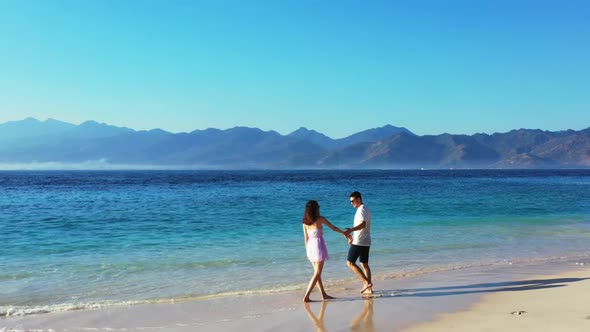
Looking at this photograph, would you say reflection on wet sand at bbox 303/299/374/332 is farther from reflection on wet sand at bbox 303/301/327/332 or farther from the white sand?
the white sand

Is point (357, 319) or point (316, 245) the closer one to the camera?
point (357, 319)

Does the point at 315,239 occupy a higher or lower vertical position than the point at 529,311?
higher

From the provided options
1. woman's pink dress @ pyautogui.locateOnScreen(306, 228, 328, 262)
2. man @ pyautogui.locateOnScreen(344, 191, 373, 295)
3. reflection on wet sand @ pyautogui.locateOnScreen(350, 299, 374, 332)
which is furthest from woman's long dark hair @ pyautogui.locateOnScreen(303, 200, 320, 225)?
reflection on wet sand @ pyautogui.locateOnScreen(350, 299, 374, 332)

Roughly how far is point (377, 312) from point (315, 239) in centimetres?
166

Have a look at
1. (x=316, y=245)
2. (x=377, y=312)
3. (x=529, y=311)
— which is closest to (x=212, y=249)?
(x=316, y=245)

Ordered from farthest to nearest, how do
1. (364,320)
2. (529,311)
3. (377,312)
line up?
1. (377,312)
2. (529,311)
3. (364,320)

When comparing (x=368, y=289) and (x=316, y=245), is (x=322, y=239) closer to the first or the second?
(x=316, y=245)

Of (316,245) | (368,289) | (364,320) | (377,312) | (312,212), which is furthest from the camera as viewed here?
(368,289)

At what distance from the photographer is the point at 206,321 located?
7.37 m

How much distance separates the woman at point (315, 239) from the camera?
8.50 metres

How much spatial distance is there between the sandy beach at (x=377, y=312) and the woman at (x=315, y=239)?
0.35 meters

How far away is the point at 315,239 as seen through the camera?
28.5 feet

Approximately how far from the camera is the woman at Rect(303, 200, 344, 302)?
850 cm

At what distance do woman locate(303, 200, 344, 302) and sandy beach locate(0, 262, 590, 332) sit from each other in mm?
352
